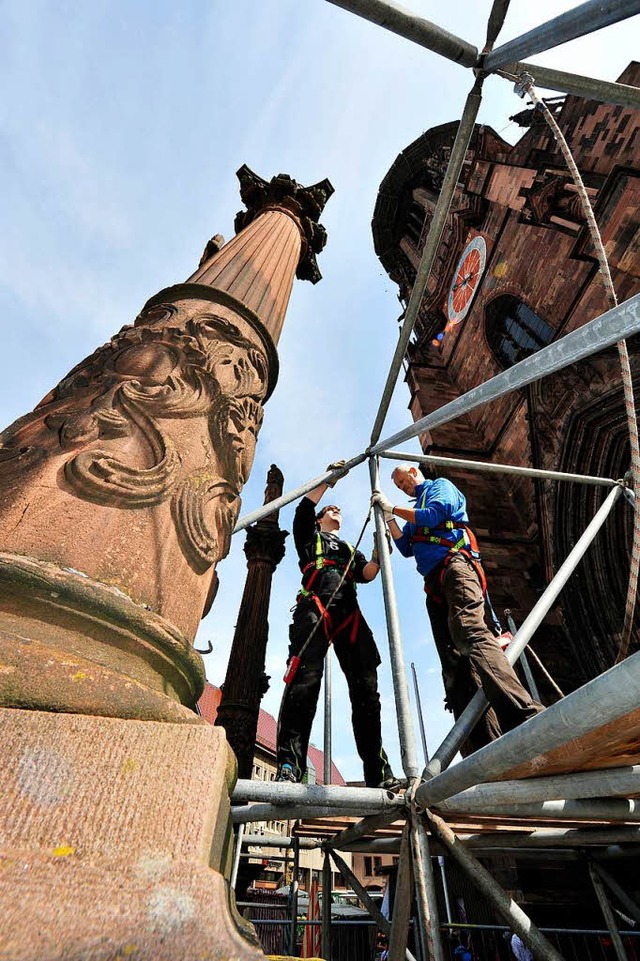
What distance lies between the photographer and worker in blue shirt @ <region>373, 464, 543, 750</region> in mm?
2135

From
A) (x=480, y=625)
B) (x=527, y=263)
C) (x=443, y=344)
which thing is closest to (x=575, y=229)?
(x=527, y=263)

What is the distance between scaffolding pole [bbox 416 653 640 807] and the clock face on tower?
11886mm

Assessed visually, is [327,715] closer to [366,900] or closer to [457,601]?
[366,900]

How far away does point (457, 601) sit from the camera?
2.58 m

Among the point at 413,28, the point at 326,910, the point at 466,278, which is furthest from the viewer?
the point at 466,278

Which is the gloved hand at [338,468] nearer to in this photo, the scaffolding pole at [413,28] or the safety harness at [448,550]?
the safety harness at [448,550]

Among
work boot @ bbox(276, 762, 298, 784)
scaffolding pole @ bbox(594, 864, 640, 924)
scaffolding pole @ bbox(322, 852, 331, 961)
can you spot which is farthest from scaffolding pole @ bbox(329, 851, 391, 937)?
scaffolding pole @ bbox(594, 864, 640, 924)

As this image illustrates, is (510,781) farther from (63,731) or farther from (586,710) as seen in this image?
(63,731)

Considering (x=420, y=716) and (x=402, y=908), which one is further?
(x=420, y=716)

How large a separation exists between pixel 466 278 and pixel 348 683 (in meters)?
12.2

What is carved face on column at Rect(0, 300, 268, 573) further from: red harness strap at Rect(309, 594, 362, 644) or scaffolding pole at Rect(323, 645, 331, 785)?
scaffolding pole at Rect(323, 645, 331, 785)

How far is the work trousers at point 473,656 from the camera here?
2.08 metres

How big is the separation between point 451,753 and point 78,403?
2.15 meters

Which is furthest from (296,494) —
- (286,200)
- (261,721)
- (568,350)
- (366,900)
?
(261,721)
